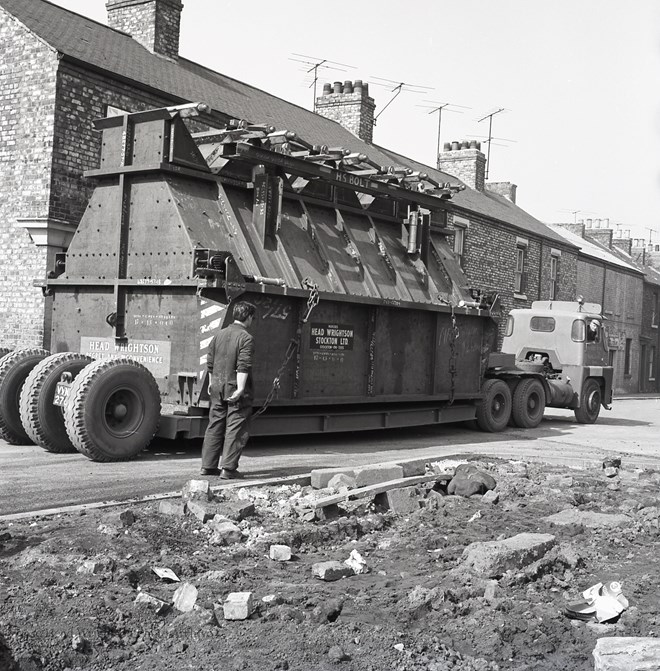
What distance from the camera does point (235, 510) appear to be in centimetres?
651

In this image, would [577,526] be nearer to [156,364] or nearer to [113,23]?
[156,364]

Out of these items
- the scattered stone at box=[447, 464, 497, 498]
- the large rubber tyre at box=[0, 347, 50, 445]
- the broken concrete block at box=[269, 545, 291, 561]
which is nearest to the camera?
the broken concrete block at box=[269, 545, 291, 561]

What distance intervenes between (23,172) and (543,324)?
1135 centimetres

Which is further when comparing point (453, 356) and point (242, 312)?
point (453, 356)

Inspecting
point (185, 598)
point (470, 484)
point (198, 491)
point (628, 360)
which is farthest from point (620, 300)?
point (185, 598)

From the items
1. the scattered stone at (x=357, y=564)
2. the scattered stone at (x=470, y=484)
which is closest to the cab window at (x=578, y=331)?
the scattered stone at (x=470, y=484)

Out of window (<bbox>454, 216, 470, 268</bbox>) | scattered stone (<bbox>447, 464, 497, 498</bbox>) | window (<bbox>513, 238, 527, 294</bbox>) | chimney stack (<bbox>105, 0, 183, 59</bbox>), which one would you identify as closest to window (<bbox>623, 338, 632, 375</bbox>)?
window (<bbox>513, 238, 527, 294</bbox>)

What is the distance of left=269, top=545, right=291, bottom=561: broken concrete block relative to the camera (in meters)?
5.68

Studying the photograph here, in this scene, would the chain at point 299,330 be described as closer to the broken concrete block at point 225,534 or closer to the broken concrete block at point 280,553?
the broken concrete block at point 225,534

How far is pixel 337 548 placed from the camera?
615cm

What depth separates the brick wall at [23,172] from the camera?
14.4 meters

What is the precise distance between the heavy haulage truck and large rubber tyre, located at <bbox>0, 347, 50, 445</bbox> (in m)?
0.02

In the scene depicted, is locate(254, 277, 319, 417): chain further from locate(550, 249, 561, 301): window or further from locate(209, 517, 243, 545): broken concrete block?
locate(550, 249, 561, 301): window

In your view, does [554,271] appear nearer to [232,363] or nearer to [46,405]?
[46,405]
